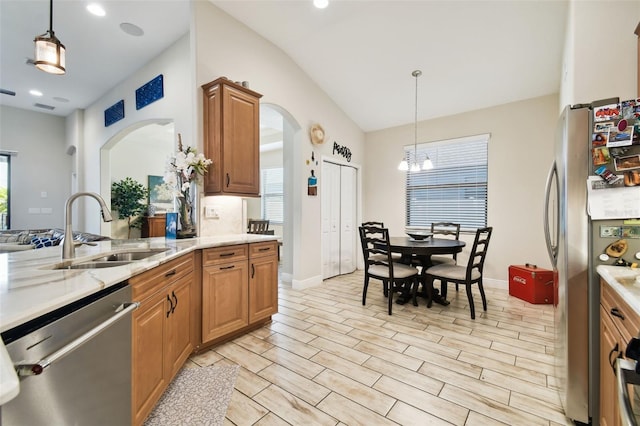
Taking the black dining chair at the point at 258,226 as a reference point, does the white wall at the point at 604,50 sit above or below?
above

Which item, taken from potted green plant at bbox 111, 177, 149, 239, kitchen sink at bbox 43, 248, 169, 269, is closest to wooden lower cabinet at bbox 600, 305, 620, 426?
kitchen sink at bbox 43, 248, 169, 269

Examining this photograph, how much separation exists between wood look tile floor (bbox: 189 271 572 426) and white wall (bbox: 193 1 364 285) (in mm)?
1162

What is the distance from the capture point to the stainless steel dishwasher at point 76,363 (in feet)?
2.59

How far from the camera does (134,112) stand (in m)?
4.13

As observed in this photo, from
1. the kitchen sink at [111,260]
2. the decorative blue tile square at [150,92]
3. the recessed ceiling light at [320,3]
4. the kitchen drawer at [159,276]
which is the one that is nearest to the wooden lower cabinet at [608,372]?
the kitchen drawer at [159,276]

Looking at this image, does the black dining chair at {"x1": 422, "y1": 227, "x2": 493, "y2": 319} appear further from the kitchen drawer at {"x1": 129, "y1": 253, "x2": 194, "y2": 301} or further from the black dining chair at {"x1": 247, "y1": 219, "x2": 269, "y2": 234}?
the black dining chair at {"x1": 247, "y1": 219, "x2": 269, "y2": 234}

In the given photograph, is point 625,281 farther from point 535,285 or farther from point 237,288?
point 535,285

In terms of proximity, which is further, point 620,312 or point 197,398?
point 197,398

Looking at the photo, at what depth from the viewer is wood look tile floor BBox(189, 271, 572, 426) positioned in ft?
5.46

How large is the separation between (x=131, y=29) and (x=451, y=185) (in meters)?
5.09

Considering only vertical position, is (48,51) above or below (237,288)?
above

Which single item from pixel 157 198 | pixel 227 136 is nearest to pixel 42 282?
pixel 227 136

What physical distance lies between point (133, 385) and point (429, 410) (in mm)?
1679

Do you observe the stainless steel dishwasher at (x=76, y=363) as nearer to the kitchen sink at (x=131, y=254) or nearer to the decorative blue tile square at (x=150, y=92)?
the kitchen sink at (x=131, y=254)
